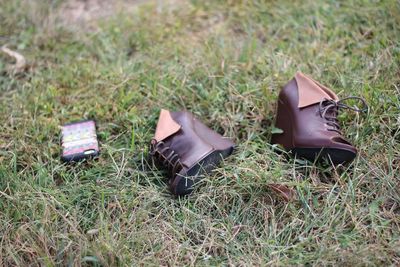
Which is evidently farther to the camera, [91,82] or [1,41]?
[1,41]

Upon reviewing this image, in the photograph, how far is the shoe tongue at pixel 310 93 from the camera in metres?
2.16

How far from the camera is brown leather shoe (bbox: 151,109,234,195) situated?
6.74 ft

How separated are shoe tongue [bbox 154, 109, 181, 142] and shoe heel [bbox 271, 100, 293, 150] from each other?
483mm

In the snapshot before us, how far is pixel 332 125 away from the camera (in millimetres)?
2148

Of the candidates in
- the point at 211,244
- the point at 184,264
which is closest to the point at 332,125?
the point at 211,244

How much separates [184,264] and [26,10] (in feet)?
7.07

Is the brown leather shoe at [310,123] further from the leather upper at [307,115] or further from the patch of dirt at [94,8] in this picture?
the patch of dirt at [94,8]

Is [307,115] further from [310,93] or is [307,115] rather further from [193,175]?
[193,175]

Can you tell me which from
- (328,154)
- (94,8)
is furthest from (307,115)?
(94,8)

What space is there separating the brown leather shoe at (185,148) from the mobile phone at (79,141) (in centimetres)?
32

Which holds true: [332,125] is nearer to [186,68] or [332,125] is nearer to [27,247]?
[186,68]

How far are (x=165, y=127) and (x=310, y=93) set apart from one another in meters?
0.70

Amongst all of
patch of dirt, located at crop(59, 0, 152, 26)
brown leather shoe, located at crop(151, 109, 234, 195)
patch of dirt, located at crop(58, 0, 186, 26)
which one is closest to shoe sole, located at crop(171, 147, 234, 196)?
brown leather shoe, located at crop(151, 109, 234, 195)

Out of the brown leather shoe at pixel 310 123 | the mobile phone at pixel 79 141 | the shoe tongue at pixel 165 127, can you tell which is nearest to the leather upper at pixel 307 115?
the brown leather shoe at pixel 310 123
